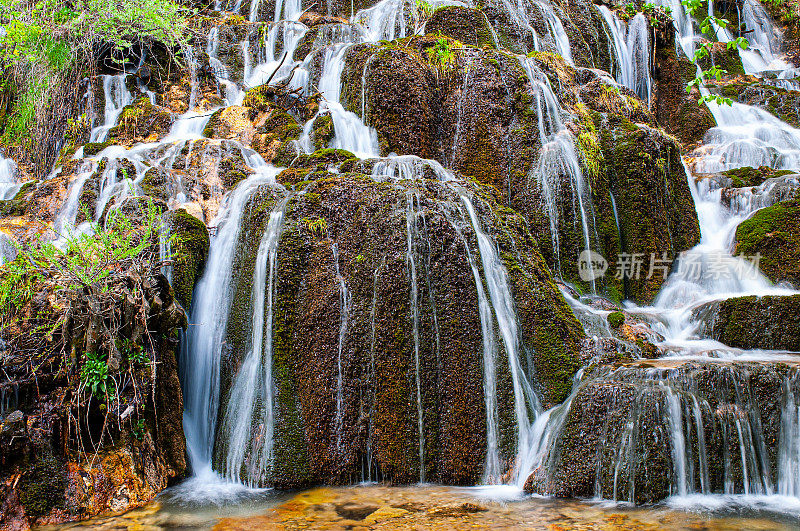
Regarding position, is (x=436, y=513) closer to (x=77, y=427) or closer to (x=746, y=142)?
(x=77, y=427)

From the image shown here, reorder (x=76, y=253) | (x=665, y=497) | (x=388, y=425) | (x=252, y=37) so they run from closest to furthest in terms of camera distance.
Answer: (x=665, y=497)
(x=76, y=253)
(x=388, y=425)
(x=252, y=37)

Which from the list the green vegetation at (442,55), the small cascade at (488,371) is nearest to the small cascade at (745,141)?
the green vegetation at (442,55)

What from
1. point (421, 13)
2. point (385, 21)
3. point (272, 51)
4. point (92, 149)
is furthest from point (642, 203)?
point (272, 51)

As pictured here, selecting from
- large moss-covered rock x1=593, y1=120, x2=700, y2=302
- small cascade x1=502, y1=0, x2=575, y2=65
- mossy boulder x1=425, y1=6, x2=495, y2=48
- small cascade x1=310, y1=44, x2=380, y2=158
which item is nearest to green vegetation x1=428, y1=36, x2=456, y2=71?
small cascade x1=310, y1=44, x2=380, y2=158

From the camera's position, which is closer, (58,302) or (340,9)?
(58,302)

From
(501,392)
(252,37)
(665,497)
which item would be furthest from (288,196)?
(252,37)

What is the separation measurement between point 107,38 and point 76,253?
885cm

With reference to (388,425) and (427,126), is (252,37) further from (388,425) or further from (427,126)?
(388,425)

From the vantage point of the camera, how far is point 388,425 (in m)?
5.43

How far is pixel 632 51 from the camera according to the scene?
14.9 m

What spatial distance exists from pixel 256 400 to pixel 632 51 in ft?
46.9

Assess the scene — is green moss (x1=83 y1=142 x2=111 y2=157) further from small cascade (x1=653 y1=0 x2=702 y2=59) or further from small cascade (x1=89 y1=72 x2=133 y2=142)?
small cascade (x1=653 y1=0 x2=702 y2=59)

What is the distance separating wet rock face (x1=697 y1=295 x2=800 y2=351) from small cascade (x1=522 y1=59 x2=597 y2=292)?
1.86m

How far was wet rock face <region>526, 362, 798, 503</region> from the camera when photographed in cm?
462
